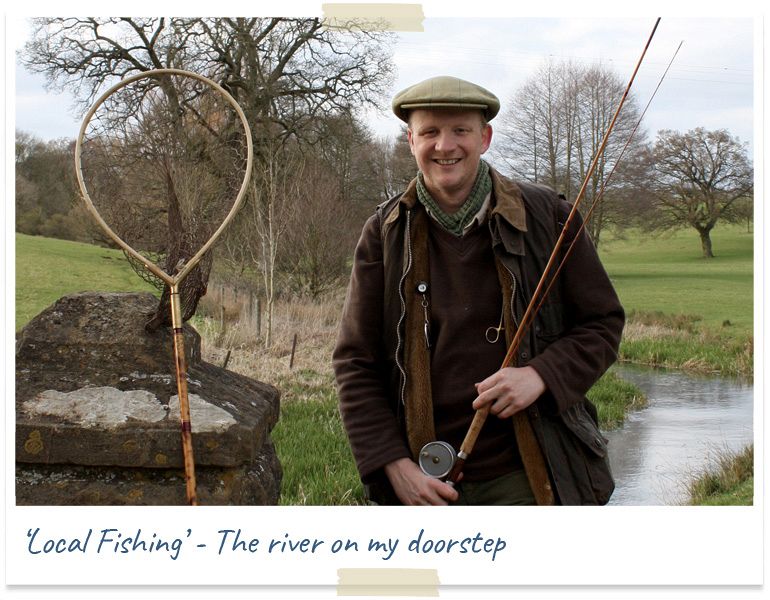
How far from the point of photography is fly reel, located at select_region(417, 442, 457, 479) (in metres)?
2.75

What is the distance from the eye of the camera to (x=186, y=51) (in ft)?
28.8

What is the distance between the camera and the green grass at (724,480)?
5.98m

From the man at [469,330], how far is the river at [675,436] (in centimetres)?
369

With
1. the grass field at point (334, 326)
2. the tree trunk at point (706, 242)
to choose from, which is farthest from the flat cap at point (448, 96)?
the tree trunk at point (706, 242)

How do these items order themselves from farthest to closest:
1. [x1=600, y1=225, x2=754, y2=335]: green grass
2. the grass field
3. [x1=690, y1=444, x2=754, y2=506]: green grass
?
1. [x1=600, y1=225, x2=754, y2=335]: green grass
2. [x1=690, y1=444, x2=754, y2=506]: green grass
3. the grass field

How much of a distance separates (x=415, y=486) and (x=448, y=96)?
1312mm

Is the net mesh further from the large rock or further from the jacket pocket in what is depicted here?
the jacket pocket

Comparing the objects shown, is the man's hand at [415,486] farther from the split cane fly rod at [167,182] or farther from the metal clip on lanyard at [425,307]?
the split cane fly rod at [167,182]

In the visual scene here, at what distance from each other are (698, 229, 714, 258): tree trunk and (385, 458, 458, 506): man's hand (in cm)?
762

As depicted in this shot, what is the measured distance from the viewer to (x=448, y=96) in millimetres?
2633

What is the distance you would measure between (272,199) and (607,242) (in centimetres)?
625
